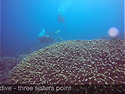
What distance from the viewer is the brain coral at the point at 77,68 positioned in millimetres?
4770

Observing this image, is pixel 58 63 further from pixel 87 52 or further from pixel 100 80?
pixel 100 80

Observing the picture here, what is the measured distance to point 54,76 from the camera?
207 inches

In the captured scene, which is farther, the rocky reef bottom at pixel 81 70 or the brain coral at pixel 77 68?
the brain coral at pixel 77 68

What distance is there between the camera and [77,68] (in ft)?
18.0

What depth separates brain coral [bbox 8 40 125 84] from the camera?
4770 millimetres

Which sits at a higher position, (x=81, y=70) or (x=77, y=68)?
(x=77, y=68)

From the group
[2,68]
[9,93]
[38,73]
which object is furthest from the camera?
[2,68]

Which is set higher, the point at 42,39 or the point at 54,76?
the point at 42,39

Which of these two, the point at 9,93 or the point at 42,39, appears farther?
the point at 42,39

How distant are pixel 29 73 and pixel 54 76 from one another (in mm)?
1551

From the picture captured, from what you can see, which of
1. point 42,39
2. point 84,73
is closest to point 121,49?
point 84,73

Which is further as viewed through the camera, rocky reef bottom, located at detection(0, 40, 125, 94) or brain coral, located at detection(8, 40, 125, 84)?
brain coral, located at detection(8, 40, 125, 84)

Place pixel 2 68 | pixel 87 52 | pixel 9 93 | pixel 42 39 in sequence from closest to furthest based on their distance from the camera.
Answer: pixel 9 93
pixel 87 52
pixel 2 68
pixel 42 39

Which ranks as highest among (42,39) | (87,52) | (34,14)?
(34,14)
